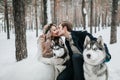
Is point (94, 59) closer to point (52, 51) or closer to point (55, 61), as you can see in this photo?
point (55, 61)

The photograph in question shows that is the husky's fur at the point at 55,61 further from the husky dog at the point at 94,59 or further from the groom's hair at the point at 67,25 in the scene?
the husky dog at the point at 94,59

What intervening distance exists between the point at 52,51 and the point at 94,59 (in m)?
1.53

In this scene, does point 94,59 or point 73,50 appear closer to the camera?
point 94,59

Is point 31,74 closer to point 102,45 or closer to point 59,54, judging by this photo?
point 59,54

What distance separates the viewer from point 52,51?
589 centimetres

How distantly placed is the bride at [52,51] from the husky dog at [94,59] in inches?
27.6

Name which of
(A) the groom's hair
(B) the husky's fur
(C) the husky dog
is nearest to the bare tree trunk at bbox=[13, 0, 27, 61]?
(B) the husky's fur

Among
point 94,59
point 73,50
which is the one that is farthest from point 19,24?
point 94,59

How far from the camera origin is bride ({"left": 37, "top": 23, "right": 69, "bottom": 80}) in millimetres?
5405

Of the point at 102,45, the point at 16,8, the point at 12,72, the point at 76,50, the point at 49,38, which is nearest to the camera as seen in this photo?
the point at 102,45

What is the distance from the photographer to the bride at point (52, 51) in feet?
17.7

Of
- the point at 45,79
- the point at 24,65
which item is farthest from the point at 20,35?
the point at 45,79

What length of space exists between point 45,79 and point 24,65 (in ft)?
2.64

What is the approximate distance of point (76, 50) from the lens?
5301 mm
